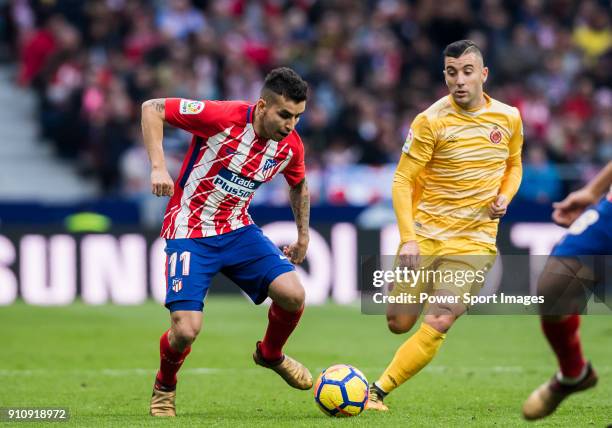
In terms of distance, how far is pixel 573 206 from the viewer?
6.40 metres

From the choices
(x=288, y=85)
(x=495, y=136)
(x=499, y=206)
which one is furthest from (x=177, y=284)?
(x=495, y=136)

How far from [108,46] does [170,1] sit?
151cm

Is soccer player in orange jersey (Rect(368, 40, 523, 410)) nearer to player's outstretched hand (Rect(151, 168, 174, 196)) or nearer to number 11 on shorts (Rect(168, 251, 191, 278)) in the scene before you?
number 11 on shorts (Rect(168, 251, 191, 278))

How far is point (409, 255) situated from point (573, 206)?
1515 millimetres

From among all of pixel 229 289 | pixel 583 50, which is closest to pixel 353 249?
pixel 229 289

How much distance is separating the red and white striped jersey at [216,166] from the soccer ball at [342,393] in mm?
1200

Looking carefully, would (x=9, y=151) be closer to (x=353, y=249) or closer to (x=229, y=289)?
(x=229, y=289)

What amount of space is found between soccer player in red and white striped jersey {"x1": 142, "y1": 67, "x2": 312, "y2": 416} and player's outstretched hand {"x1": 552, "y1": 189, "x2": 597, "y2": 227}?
6.27ft

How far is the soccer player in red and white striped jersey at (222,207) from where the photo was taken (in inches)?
→ 300

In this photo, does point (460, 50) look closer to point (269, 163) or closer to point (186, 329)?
point (269, 163)

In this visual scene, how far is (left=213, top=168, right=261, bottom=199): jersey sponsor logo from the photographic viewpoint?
783cm

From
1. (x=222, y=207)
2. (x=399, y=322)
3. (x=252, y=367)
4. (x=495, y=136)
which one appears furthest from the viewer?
(x=252, y=367)

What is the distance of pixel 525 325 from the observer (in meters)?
13.9

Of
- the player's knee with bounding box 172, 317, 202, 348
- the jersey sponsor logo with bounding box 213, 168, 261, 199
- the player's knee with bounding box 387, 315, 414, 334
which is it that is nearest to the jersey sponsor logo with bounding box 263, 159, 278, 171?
the jersey sponsor logo with bounding box 213, 168, 261, 199
